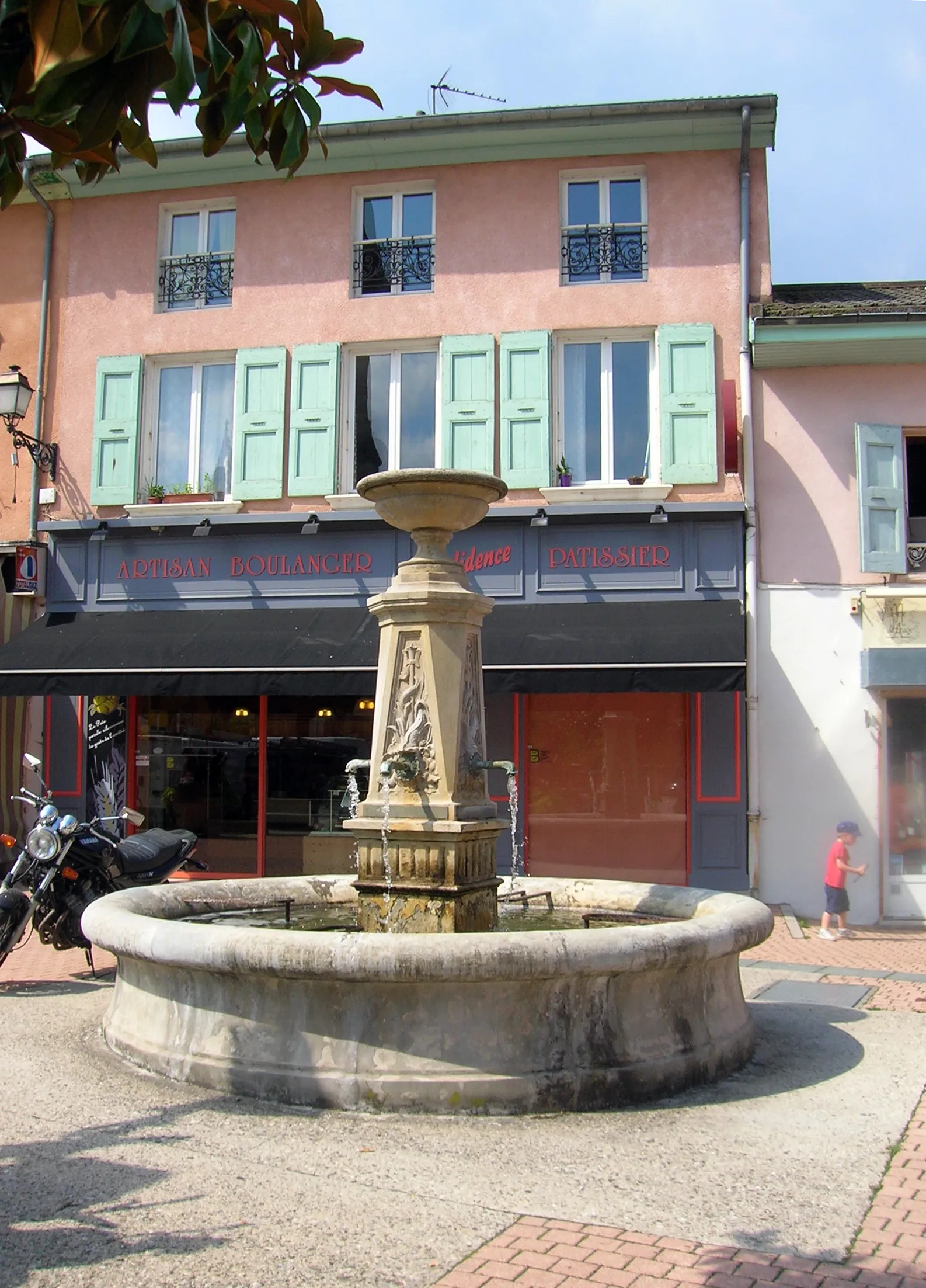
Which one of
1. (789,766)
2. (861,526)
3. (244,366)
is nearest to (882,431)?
(861,526)

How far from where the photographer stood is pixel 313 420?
14508 millimetres

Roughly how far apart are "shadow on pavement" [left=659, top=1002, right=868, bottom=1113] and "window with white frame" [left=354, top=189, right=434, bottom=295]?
388 inches

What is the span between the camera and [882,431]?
13180mm

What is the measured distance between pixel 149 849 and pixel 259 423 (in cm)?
689

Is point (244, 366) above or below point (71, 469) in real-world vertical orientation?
above

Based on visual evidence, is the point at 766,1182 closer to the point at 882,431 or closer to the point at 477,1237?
the point at 477,1237

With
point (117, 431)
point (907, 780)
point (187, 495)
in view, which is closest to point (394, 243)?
point (187, 495)

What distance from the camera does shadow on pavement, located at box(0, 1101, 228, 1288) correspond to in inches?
143

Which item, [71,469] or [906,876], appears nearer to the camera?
[906,876]

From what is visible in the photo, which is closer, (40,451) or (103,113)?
(103,113)

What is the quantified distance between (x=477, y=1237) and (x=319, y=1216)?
51 centimetres

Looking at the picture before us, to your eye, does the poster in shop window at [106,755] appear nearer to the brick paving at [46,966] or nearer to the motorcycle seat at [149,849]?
the brick paving at [46,966]

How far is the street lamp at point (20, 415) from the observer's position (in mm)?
14414

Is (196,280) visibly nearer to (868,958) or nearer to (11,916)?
(11,916)
